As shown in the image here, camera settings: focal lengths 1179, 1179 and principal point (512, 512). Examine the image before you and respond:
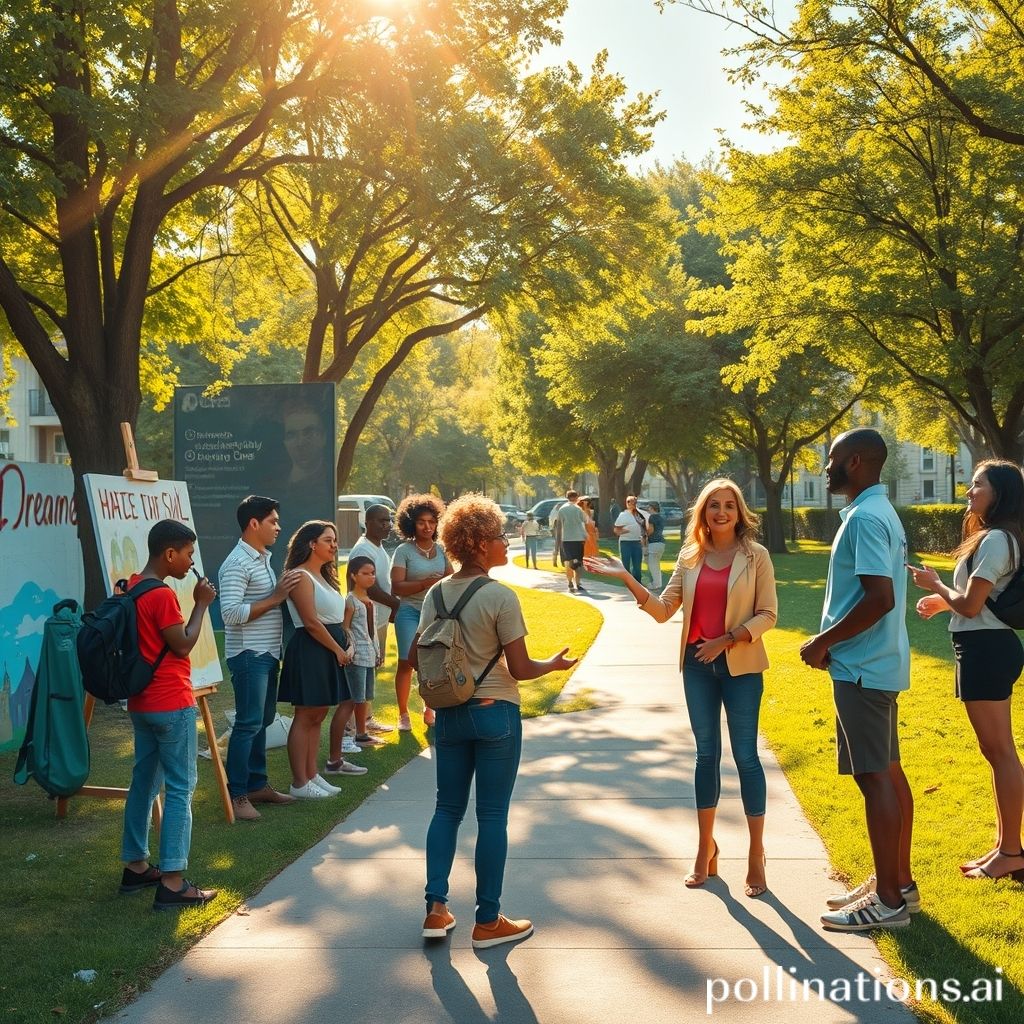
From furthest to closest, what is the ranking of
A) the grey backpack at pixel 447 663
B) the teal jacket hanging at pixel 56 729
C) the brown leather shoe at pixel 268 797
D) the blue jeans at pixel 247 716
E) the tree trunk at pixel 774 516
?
the tree trunk at pixel 774 516
the brown leather shoe at pixel 268 797
the blue jeans at pixel 247 716
the teal jacket hanging at pixel 56 729
the grey backpack at pixel 447 663

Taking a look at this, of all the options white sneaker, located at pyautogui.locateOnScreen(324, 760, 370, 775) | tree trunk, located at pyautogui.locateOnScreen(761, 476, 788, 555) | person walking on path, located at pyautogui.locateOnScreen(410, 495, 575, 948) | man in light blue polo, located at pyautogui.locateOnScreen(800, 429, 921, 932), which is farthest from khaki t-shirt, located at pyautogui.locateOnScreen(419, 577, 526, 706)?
tree trunk, located at pyautogui.locateOnScreen(761, 476, 788, 555)

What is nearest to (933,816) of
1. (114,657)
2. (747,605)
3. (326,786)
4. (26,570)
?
(747,605)

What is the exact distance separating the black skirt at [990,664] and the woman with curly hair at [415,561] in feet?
14.7

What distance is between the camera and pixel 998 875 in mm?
5391

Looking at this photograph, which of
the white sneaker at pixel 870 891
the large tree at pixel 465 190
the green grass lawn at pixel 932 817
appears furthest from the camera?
the large tree at pixel 465 190

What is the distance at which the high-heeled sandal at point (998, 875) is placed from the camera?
17.7 ft

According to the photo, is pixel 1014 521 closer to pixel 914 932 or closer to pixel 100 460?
pixel 914 932

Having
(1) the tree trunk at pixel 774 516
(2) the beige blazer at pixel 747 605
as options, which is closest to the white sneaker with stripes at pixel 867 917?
(2) the beige blazer at pixel 747 605

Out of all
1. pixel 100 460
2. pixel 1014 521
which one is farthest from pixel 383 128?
pixel 1014 521

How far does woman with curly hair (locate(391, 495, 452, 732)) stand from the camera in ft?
29.9

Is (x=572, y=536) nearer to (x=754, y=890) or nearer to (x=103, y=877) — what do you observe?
(x=103, y=877)

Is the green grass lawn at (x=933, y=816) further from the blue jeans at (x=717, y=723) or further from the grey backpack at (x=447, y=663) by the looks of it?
the grey backpack at (x=447, y=663)

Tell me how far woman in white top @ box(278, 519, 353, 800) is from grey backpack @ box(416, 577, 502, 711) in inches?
103

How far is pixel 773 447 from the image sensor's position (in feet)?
130
